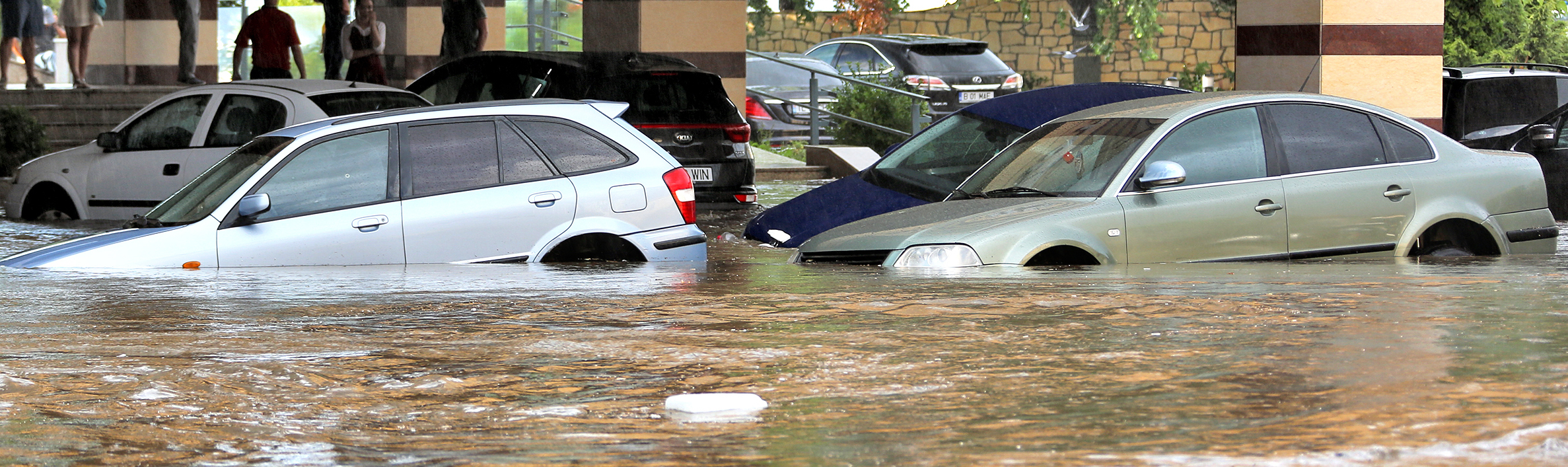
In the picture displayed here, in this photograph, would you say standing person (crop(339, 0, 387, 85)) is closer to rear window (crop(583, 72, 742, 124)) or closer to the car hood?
rear window (crop(583, 72, 742, 124))

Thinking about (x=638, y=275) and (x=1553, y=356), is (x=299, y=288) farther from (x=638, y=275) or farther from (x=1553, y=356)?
(x=1553, y=356)

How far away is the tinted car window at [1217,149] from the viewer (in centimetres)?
771

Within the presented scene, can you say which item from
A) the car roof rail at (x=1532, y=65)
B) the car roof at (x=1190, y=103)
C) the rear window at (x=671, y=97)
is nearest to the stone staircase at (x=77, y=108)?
the rear window at (x=671, y=97)

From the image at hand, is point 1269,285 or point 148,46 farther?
point 148,46

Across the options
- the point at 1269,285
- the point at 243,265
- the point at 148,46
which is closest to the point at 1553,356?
the point at 1269,285

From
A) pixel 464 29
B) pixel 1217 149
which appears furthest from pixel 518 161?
pixel 464 29

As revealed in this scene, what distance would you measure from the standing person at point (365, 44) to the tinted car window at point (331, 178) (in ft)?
31.4

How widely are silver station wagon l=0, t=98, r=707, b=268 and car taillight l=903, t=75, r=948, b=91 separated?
16010 mm

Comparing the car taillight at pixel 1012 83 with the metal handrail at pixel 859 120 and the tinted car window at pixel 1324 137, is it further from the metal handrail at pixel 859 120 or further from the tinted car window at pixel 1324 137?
the tinted car window at pixel 1324 137

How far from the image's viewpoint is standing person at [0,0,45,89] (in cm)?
1843

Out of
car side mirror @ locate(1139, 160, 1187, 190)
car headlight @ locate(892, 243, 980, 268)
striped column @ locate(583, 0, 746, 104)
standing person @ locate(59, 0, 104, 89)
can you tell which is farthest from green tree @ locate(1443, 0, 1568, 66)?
car headlight @ locate(892, 243, 980, 268)

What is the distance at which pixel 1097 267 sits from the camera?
721cm

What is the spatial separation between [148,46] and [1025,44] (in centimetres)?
1556

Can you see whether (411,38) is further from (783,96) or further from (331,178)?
(331,178)
